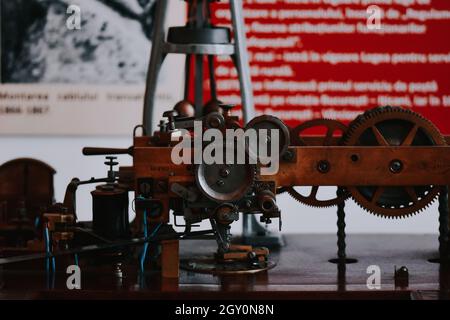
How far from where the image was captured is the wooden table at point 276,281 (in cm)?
171

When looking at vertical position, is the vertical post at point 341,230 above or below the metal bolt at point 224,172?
below

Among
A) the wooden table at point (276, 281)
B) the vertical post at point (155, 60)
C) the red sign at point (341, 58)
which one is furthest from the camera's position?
the red sign at point (341, 58)

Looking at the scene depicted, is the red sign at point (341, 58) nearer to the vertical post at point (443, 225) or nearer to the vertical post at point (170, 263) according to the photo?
the vertical post at point (443, 225)

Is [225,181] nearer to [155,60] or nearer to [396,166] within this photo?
[396,166]

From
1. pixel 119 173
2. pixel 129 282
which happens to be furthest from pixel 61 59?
pixel 129 282

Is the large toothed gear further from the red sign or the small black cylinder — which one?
the red sign

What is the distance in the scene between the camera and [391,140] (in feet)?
6.20

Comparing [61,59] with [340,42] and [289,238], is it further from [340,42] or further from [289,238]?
[289,238]

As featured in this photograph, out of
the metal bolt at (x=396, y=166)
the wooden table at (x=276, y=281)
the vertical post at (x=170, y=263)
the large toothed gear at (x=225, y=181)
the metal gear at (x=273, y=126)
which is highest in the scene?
the metal gear at (x=273, y=126)

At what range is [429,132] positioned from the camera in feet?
6.17

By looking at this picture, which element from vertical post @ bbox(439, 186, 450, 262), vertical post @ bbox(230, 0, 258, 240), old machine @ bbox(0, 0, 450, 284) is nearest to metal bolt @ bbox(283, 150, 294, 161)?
old machine @ bbox(0, 0, 450, 284)

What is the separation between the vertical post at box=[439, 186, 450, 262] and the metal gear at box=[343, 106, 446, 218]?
0.34 feet

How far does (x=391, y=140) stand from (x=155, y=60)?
852 mm

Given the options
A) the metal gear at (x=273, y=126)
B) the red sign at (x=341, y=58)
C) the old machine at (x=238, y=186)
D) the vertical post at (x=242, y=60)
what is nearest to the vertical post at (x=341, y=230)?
the old machine at (x=238, y=186)
